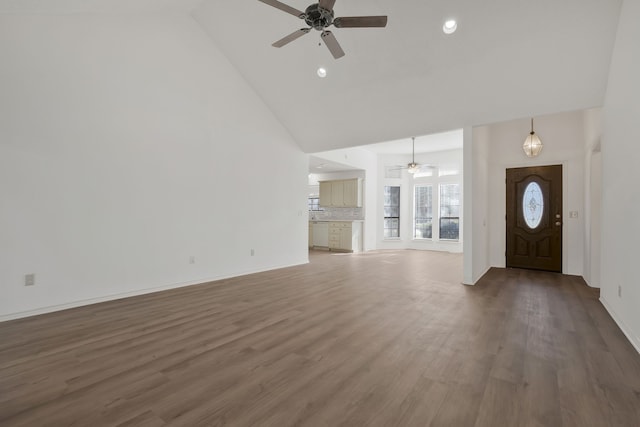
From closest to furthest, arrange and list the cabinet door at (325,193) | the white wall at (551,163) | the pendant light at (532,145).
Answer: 1. the white wall at (551,163)
2. the pendant light at (532,145)
3. the cabinet door at (325,193)

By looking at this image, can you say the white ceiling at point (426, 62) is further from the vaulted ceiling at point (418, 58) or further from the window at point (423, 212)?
the window at point (423, 212)

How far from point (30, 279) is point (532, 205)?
8.20 metres

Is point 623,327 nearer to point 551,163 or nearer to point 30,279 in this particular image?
point 551,163

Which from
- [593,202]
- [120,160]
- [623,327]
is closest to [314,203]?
[120,160]

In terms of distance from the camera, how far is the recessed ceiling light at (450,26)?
11.4 ft

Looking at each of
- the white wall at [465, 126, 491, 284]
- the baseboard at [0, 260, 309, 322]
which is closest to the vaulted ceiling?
the white wall at [465, 126, 491, 284]

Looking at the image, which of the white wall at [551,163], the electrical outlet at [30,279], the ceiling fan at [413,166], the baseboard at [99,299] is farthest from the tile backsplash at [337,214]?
the electrical outlet at [30,279]

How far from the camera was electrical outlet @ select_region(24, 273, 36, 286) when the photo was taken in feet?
10.7

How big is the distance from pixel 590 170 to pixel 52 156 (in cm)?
776

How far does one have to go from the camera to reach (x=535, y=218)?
6.20 meters

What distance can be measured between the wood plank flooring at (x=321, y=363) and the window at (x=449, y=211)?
18.1ft

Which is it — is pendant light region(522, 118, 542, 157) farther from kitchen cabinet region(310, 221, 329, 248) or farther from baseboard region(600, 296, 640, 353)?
kitchen cabinet region(310, 221, 329, 248)

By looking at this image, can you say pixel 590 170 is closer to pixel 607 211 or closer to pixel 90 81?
pixel 607 211

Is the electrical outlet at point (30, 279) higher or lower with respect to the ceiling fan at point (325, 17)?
lower
